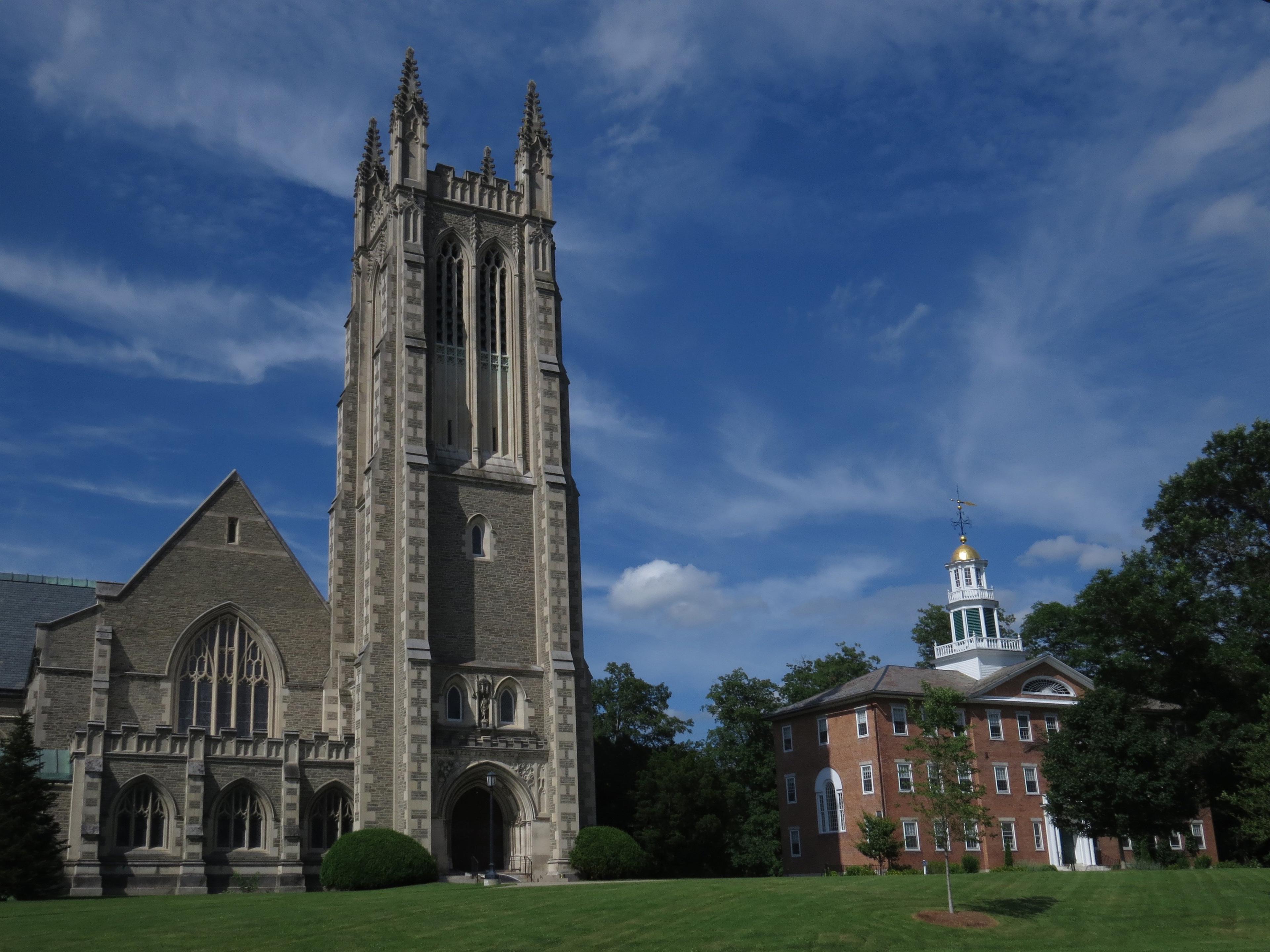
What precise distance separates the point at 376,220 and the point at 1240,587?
3749cm

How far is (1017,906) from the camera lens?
26.7 metres

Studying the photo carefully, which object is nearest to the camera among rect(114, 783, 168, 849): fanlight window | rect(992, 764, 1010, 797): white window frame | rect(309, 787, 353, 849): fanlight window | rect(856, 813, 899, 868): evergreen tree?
rect(114, 783, 168, 849): fanlight window

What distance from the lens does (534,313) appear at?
4825 centimetres

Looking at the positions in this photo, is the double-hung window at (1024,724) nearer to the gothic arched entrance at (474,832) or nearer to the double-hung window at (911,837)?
the double-hung window at (911,837)

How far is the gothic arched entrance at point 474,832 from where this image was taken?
137 ft

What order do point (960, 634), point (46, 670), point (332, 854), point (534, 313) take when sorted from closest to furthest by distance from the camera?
point (332, 854)
point (46, 670)
point (534, 313)
point (960, 634)

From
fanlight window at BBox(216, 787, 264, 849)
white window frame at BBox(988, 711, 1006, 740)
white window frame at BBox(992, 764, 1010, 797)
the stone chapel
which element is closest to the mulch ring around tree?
the stone chapel

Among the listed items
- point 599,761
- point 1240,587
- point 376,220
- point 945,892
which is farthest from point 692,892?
point 376,220

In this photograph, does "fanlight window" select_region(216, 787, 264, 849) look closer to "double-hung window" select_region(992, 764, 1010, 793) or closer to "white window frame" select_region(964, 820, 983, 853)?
"white window frame" select_region(964, 820, 983, 853)

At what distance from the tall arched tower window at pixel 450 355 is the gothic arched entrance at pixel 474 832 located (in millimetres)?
12766

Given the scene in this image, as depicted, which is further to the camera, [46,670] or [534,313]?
→ [534,313]

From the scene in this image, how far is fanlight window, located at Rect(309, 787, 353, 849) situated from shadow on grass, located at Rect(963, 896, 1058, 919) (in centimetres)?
2132

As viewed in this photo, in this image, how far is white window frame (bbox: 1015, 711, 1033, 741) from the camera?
170ft

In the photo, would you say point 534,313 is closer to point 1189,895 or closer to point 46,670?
point 46,670
